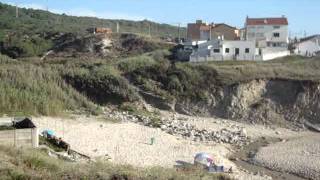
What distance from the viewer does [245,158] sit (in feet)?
106

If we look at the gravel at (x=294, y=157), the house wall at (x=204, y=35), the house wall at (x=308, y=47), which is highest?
the house wall at (x=204, y=35)

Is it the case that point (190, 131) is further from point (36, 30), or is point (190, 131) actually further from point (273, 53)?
point (36, 30)

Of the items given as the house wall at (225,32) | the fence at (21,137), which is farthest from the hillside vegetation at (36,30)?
the fence at (21,137)

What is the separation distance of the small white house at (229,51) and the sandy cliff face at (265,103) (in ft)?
38.7

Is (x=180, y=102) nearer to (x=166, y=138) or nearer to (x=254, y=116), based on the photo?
(x=254, y=116)

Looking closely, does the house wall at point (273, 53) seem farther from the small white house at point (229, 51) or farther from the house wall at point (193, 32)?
the house wall at point (193, 32)

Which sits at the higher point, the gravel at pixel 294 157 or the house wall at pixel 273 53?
the house wall at pixel 273 53

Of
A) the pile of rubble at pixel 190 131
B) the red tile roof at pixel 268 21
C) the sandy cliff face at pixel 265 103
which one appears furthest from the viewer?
the red tile roof at pixel 268 21

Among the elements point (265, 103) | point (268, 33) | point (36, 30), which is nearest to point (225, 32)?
point (268, 33)

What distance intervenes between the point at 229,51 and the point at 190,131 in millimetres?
23380

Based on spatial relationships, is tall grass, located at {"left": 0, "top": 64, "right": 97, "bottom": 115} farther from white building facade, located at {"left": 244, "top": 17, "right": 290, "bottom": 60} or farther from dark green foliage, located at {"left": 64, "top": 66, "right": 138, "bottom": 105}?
white building facade, located at {"left": 244, "top": 17, "right": 290, "bottom": 60}

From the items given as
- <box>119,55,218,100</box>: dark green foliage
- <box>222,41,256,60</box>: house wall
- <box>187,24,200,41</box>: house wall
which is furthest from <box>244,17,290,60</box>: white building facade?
<box>119,55,218,100</box>: dark green foliage

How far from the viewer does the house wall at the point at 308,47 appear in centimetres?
6731

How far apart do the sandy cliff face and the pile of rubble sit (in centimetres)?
459
